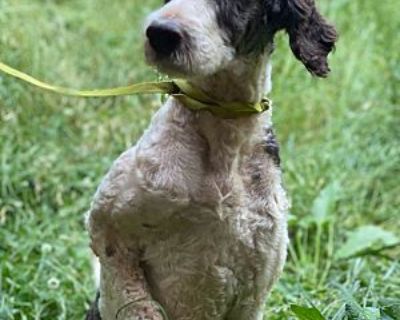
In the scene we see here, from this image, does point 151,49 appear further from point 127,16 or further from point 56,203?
point 127,16

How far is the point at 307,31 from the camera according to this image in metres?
3.31

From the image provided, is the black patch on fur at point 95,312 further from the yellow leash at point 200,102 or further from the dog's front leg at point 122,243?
the yellow leash at point 200,102

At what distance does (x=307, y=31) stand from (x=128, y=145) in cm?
279

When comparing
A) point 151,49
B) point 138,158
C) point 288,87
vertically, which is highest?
point 151,49

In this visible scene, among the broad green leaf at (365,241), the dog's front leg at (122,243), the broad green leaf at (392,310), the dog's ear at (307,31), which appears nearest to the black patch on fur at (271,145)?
the dog's ear at (307,31)

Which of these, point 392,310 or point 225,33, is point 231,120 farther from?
point 392,310

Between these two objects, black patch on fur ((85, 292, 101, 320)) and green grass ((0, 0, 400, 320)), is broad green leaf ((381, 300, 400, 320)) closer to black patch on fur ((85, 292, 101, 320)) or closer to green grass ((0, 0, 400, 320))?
green grass ((0, 0, 400, 320))

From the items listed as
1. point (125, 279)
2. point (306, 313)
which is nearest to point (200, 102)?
point (125, 279)

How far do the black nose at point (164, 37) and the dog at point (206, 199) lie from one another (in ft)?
0.88

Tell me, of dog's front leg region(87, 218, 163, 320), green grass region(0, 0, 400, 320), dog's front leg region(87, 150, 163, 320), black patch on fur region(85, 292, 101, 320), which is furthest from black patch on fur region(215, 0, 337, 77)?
green grass region(0, 0, 400, 320)

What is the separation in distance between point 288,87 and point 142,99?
2.77 feet

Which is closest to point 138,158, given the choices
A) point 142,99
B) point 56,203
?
point 56,203

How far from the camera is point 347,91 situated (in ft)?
22.6

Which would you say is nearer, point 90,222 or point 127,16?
point 90,222
